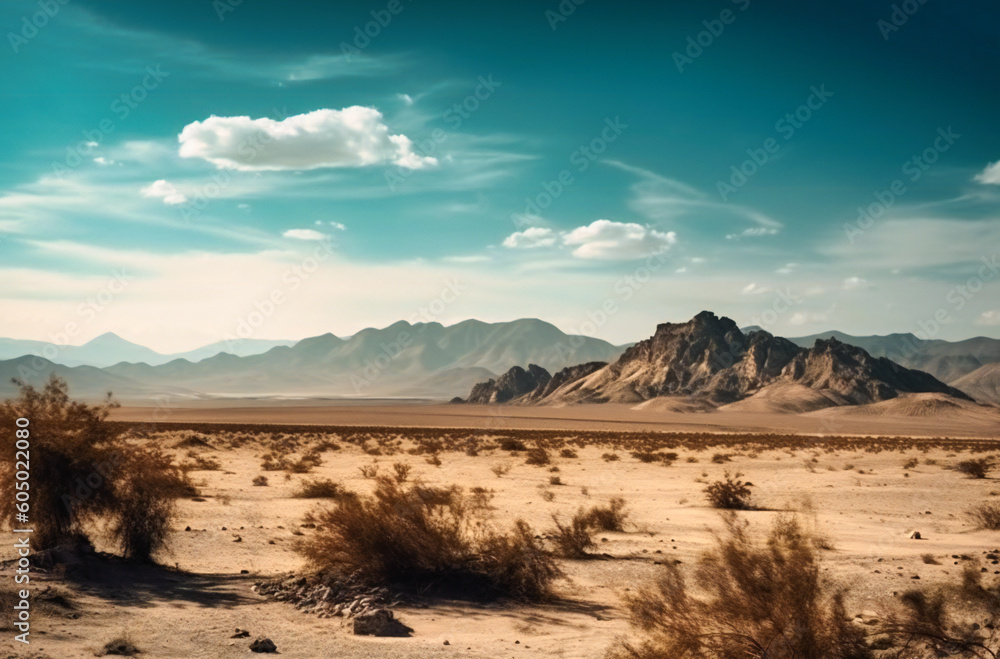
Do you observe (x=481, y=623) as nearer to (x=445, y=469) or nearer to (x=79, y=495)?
(x=79, y=495)

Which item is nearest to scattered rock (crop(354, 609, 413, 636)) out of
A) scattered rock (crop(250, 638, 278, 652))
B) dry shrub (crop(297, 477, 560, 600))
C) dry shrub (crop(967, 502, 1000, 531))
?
scattered rock (crop(250, 638, 278, 652))

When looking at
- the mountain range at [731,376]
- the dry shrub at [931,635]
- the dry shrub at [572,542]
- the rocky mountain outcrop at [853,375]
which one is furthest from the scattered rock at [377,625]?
the rocky mountain outcrop at [853,375]

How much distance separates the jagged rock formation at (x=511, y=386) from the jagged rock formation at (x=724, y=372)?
1741 mm

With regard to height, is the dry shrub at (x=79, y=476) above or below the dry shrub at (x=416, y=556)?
above

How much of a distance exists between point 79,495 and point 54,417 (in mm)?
1319

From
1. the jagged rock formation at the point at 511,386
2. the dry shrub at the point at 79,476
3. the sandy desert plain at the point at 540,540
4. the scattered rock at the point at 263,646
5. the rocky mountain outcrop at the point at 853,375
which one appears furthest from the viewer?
the jagged rock formation at the point at 511,386

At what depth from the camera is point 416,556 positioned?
1102 centimetres

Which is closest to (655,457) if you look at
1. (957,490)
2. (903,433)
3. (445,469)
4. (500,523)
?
(445,469)

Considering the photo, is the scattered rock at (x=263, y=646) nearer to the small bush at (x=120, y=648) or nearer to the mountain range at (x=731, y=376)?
the small bush at (x=120, y=648)

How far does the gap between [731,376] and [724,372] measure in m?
2.00

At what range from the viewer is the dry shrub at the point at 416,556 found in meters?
10.8

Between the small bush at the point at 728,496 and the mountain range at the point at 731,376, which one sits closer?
the small bush at the point at 728,496

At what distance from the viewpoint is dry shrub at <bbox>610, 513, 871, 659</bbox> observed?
6.34 m

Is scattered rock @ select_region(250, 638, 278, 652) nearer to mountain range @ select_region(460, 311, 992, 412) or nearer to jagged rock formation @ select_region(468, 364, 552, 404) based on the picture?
mountain range @ select_region(460, 311, 992, 412)
